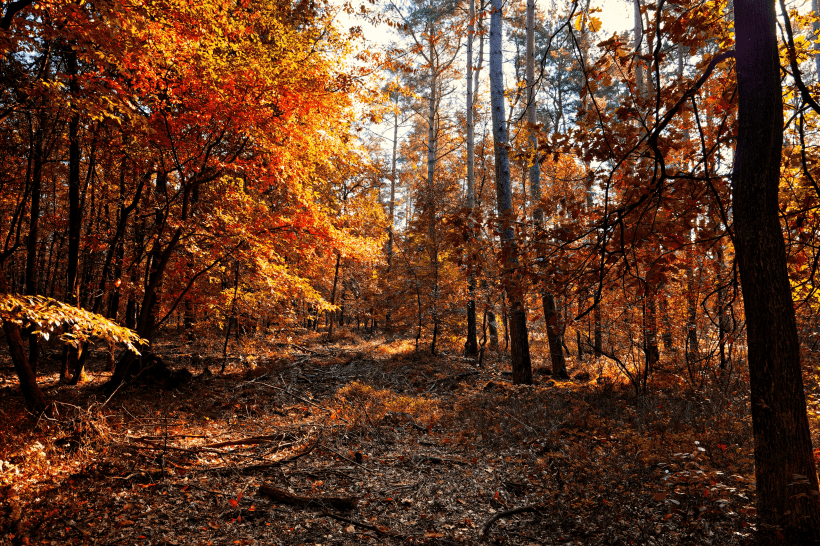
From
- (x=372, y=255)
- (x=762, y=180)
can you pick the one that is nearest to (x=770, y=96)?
(x=762, y=180)

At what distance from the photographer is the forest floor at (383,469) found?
12.6 feet

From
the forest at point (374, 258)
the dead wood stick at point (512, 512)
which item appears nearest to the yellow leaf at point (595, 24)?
the forest at point (374, 258)

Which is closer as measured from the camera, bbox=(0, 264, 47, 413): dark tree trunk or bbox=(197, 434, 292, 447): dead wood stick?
bbox=(0, 264, 47, 413): dark tree trunk

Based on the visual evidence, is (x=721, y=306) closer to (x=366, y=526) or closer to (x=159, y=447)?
(x=366, y=526)

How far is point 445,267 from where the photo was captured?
14.9m

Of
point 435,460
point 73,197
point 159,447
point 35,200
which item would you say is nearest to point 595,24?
point 435,460

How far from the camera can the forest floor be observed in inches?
152

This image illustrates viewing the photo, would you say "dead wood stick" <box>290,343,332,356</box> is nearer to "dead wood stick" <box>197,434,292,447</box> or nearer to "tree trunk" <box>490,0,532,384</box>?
"tree trunk" <box>490,0,532,384</box>

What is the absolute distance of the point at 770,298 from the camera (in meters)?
2.80

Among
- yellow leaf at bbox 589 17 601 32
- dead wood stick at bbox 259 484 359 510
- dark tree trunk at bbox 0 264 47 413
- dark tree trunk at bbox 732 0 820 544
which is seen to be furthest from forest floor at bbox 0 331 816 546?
yellow leaf at bbox 589 17 601 32

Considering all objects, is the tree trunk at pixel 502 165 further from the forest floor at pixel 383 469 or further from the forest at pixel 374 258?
the forest floor at pixel 383 469

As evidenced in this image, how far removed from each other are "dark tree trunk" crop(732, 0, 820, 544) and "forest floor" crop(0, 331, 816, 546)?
752mm

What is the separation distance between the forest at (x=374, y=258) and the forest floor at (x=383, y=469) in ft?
0.13

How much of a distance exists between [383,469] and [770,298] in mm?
4676
